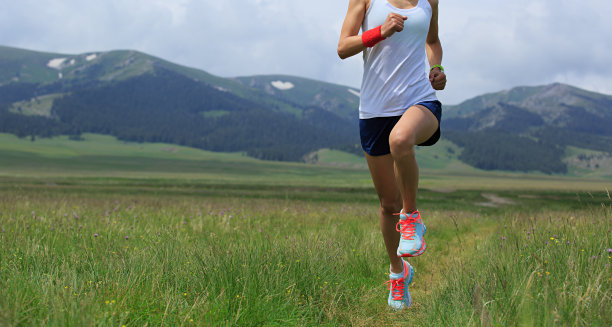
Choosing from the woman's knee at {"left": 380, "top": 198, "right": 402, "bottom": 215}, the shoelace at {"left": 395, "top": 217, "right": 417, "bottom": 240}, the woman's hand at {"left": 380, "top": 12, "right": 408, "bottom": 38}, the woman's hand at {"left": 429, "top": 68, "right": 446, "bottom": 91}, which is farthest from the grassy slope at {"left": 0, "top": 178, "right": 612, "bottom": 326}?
the woman's hand at {"left": 380, "top": 12, "right": 408, "bottom": 38}

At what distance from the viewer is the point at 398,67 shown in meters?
3.95

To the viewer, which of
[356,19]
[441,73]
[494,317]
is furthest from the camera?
Result: [441,73]

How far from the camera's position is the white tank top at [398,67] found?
3.95m

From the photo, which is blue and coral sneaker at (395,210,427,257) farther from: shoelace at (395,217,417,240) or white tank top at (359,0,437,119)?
white tank top at (359,0,437,119)

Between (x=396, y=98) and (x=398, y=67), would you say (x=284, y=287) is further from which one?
(x=398, y=67)

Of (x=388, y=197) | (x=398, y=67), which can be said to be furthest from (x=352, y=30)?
(x=388, y=197)

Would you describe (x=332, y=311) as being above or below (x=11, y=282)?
below

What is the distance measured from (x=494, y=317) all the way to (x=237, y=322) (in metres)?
1.64

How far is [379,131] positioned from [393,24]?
95 centimetres

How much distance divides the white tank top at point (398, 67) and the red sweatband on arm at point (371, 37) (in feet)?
0.57

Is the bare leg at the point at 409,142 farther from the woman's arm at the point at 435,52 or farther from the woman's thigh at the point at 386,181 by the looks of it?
the woman's arm at the point at 435,52

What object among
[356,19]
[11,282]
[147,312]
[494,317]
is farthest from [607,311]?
[11,282]

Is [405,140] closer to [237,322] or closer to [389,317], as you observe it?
[389,317]

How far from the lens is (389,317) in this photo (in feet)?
12.5
